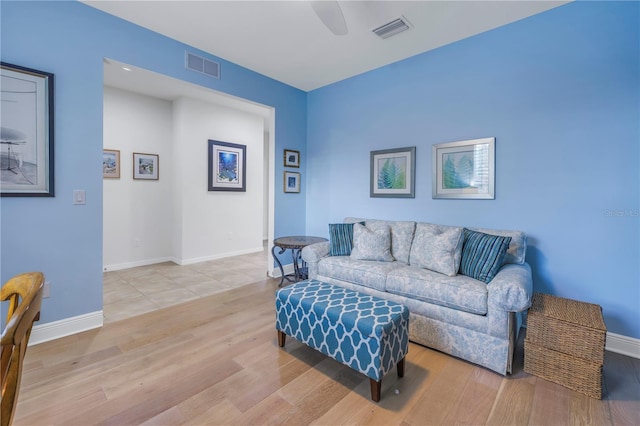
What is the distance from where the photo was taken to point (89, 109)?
253 cm

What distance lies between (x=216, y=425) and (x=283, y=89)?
3.95 meters

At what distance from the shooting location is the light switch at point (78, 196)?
2.49 m

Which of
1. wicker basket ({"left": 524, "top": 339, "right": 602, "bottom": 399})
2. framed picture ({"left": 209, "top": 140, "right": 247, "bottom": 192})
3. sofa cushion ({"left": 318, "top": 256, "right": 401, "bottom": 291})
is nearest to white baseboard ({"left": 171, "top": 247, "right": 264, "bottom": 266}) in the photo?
framed picture ({"left": 209, "top": 140, "right": 247, "bottom": 192})

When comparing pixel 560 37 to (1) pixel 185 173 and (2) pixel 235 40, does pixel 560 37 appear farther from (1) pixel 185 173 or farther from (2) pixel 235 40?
(1) pixel 185 173

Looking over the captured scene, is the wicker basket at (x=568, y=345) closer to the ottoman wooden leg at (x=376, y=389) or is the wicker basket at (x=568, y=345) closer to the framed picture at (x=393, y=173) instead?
the ottoman wooden leg at (x=376, y=389)

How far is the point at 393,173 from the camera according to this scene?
359cm

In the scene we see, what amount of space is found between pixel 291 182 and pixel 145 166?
8.08 ft

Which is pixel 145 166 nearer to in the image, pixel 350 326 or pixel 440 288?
pixel 350 326

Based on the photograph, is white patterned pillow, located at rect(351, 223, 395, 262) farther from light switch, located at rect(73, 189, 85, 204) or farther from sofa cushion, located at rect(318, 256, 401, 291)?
light switch, located at rect(73, 189, 85, 204)

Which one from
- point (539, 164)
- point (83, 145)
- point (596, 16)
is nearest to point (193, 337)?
point (83, 145)

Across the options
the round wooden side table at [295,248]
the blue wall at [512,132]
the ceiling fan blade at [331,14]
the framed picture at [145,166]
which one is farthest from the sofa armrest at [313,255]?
the framed picture at [145,166]

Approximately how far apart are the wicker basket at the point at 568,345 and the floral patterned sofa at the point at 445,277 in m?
0.14

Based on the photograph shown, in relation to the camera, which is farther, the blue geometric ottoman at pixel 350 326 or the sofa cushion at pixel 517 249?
the sofa cushion at pixel 517 249

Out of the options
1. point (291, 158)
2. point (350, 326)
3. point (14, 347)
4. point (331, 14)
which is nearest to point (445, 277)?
A: point (350, 326)
